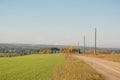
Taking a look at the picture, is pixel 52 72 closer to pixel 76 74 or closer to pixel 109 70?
pixel 76 74

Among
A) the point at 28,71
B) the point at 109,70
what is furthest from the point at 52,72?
→ the point at 109,70

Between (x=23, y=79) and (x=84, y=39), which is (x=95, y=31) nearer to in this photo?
(x=84, y=39)

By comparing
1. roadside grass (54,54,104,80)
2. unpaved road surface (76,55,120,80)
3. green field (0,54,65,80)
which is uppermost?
roadside grass (54,54,104,80)

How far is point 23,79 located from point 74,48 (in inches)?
4672

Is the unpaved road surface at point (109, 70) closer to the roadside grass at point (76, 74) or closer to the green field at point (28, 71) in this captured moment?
the roadside grass at point (76, 74)

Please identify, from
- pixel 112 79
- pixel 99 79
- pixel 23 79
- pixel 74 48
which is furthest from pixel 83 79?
pixel 74 48

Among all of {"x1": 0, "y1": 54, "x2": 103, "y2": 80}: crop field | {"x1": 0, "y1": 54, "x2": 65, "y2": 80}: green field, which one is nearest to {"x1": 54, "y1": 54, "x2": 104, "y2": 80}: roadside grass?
{"x1": 0, "y1": 54, "x2": 103, "y2": 80}: crop field

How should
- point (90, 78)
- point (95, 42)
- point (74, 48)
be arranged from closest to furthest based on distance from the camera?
point (90, 78) < point (95, 42) < point (74, 48)

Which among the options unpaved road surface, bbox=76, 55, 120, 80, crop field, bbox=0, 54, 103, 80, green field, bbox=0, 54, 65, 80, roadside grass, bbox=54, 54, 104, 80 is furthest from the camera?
unpaved road surface, bbox=76, 55, 120, 80

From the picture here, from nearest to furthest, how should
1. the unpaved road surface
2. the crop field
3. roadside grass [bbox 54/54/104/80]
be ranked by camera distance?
roadside grass [bbox 54/54/104/80]
the crop field
the unpaved road surface

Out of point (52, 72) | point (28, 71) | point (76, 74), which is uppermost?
point (76, 74)

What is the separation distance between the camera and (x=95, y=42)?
69500 millimetres

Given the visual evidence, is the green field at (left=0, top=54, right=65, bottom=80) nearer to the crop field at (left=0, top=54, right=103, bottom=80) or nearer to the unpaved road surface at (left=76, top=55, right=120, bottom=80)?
the crop field at (left=0, top=54, right=103, bottom=80)

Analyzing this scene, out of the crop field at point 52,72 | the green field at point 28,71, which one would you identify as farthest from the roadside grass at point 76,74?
the green field at point 28,71
